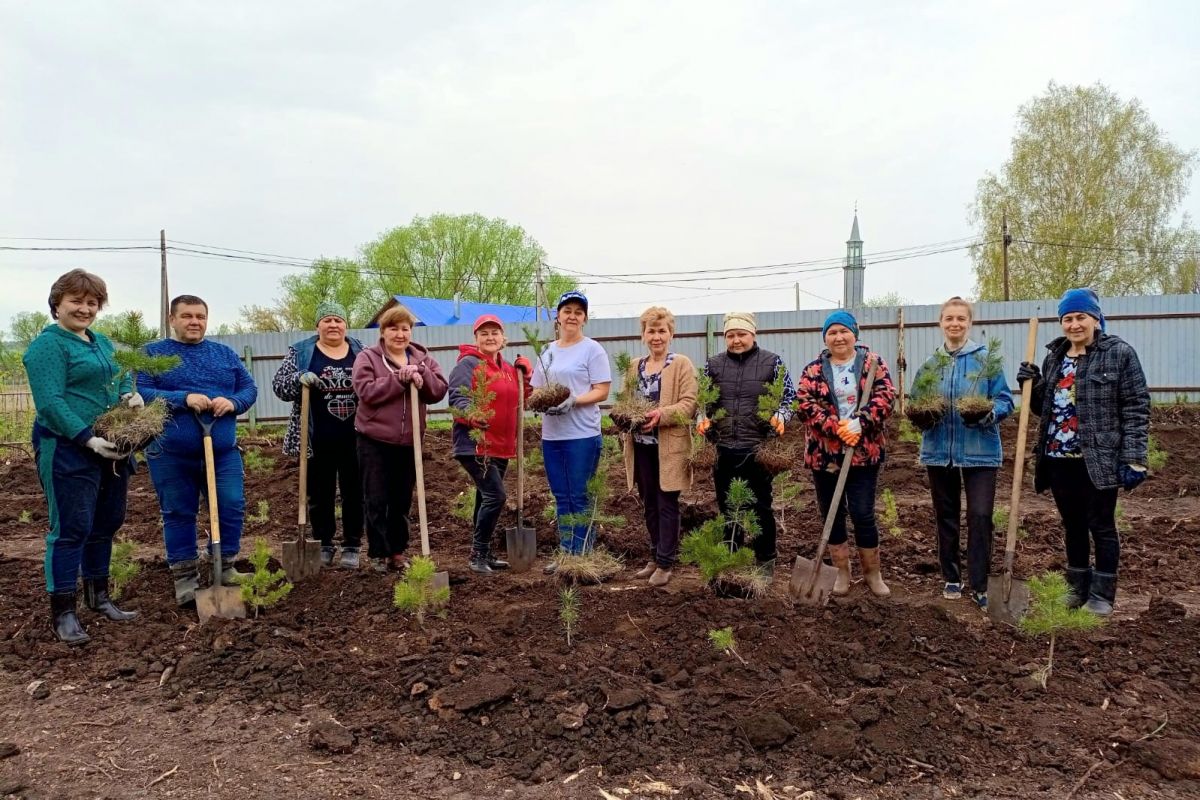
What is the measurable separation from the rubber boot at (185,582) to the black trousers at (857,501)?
12.3 feet

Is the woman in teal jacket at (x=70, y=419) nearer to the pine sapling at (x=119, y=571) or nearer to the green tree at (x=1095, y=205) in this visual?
the pine sapling at (x=119, y=571)

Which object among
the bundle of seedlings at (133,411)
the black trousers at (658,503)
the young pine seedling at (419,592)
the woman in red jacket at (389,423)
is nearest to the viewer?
the young pine seedling at (419,592)

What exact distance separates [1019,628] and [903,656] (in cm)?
74

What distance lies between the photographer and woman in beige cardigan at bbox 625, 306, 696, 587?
482 cm

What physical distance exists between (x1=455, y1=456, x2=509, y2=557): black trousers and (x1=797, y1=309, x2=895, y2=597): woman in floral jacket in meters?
1.98

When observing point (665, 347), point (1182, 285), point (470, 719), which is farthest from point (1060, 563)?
point (1182, 285)

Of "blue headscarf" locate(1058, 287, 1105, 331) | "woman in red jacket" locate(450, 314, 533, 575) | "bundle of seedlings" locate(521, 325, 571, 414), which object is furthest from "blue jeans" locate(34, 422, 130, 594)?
"blue headscarf" locate(1058, 287, 1105, 331)

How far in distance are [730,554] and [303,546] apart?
2.61 m

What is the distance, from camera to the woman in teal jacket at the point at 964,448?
452 cm

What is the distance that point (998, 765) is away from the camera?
9.40 ft

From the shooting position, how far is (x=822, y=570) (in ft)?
14.4

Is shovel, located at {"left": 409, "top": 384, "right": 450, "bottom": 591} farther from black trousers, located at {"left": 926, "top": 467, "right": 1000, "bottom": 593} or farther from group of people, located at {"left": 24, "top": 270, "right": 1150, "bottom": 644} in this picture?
black trousers, located at {"left": 926, "top": 467, "right": 1000, "bottom": 593}

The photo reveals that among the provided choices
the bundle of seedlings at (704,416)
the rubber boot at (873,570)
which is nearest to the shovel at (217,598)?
the bundle of seedlings at (704,416)

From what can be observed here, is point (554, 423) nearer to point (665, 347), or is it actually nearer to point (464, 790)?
point (665, 347)
